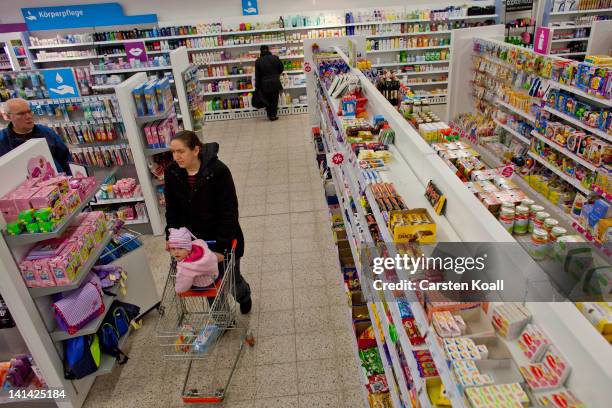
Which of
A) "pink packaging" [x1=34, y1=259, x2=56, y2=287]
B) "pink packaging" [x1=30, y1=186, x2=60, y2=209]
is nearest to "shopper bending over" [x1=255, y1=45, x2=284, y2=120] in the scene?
"pink packaging" [x1=30, y1=186, x2=60, y2=209]

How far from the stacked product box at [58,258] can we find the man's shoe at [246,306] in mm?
1520

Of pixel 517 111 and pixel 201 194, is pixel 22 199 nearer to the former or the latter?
pixel 201 194

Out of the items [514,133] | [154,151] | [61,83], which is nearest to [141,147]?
[154,151]

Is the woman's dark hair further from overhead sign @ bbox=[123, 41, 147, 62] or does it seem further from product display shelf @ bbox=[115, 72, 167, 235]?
overhead sign @ bbox=[123, 41, 147, 62]

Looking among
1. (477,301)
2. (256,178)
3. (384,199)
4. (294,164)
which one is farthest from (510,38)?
(477,301)

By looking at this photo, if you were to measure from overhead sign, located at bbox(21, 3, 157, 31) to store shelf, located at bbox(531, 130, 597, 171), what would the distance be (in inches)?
387

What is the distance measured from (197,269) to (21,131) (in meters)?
2.91

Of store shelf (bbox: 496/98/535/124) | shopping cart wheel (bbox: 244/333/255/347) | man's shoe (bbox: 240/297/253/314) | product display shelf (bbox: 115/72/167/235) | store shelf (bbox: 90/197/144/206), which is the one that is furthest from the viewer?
store shelf (bbox: 496/98/535/124)

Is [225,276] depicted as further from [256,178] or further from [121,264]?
[256,178]

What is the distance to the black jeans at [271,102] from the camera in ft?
35.6

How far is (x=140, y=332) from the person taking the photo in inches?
170

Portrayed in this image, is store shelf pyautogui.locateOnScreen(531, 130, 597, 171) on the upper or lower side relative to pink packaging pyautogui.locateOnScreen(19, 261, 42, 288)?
lower

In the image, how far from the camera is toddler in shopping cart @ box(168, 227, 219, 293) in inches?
123

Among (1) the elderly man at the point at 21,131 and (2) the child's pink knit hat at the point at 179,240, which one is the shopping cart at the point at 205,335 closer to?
(2) the child's pink knit hat at the point at 179,240
